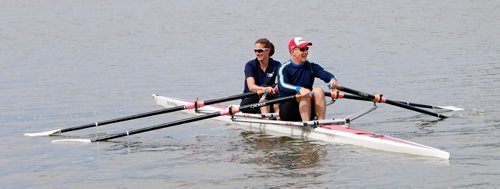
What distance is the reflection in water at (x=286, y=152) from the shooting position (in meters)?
13.9

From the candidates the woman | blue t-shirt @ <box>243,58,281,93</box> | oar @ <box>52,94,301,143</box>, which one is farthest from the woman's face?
oar @ <box>52,94,301,143</box>

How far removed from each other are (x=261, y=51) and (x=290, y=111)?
155cm

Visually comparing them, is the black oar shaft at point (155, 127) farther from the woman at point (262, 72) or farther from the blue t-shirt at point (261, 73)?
the blue t-shirt at point (261, 73)

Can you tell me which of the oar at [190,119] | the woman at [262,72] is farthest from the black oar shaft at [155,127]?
the woman at [262,72]

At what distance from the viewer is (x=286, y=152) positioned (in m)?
14.9

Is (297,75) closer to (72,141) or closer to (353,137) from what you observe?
(353,137)

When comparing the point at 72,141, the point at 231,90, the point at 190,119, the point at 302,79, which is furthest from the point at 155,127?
the point at 231,90

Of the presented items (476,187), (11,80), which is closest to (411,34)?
(11,80)

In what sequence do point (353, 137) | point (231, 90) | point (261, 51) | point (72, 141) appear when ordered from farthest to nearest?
1. point (231, 90)
2. point (261, 51)
3. point (72, 141)
4. point (353, 137)

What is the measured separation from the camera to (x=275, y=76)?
57.1 feet

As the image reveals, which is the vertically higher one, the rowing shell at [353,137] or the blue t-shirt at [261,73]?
the blue t-shirt at [261,73]

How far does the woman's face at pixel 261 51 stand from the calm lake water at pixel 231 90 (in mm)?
1430

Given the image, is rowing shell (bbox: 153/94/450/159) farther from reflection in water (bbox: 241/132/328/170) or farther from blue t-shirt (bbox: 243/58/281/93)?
blue t-shirt (bbox: 243/58/281/93)

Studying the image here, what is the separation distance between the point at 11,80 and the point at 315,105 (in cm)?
1452
